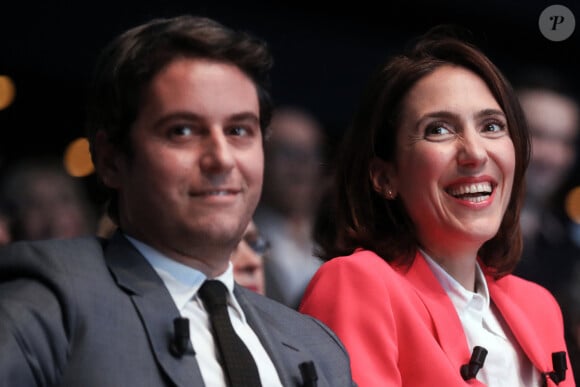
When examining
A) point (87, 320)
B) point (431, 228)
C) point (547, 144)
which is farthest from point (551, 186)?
point (87, 320)

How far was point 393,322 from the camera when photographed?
237cm

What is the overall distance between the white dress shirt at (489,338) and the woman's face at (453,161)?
9 centimetres

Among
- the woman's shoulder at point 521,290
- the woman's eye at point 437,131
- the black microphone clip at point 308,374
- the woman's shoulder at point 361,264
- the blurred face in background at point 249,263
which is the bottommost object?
the blurred face in background at point 249,263

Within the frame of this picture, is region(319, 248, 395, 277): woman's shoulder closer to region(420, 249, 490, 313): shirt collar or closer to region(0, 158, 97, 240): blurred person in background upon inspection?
region(420, 249, 490, 313): shirt collar

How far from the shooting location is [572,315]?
419 centimetres

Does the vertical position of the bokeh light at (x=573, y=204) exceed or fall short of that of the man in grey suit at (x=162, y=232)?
it falls short

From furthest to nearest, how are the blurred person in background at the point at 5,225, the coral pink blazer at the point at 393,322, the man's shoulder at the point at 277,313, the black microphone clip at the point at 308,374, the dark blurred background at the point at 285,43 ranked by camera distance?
the dark blurred background at the point at 285,43, the blurred person in background at the point at 5,225, the coral pink blazer at the point at 393,322, the man's shoulder at the point at 277,313, the black microphone clip at the point at 308,374

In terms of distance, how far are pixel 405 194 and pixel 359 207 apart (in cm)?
→ 14

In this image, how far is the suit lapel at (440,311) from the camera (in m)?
2.43

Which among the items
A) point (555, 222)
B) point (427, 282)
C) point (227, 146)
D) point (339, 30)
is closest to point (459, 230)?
point (427, 282)

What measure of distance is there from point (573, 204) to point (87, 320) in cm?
378

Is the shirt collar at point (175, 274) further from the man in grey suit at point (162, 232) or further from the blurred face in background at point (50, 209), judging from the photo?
the blurred face in background at point (50, 209)

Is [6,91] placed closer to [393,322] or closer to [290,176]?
[290,176]

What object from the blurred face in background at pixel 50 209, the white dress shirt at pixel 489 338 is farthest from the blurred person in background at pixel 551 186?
the blurred face in background at pixel 50 209
